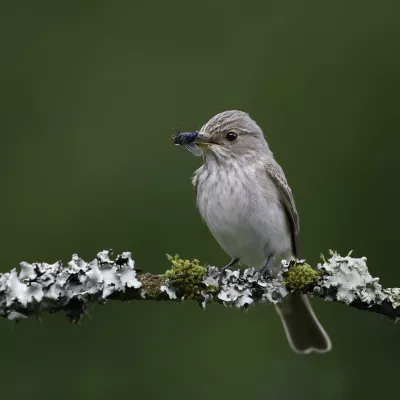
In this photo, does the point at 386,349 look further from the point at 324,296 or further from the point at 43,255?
the point at 43,255

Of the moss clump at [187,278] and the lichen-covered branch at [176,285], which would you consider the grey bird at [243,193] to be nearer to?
the lichen-covered branch at [176,285]

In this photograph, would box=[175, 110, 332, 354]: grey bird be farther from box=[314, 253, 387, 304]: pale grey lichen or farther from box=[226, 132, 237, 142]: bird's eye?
box=[314, 253, 387, 304]: pale grey lichen

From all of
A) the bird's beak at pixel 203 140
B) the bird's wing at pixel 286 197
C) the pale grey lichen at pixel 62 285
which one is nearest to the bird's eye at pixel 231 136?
the bird's beak at pixel 203 140

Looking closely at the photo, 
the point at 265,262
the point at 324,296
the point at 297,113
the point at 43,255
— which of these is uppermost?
the point at 297,113

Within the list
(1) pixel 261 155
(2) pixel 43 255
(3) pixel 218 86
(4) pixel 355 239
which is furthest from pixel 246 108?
(2) pixel 43 255

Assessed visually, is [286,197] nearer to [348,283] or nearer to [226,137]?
[226,137]

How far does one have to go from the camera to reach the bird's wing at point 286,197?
6340mm

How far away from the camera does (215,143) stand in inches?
249

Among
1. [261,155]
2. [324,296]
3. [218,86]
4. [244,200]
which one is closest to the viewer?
[324,296]

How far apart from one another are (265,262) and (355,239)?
3.63 feet

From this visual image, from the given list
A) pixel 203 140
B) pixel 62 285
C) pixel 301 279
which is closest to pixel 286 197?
pixel 203 140

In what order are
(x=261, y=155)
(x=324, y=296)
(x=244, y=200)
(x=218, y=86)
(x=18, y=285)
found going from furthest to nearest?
(x=218, y=86) → (x=261, y=155) → (x=244, y=200) → (x=324, y=296) → (x=18, y=285)

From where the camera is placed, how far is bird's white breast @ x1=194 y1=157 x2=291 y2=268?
6.05m

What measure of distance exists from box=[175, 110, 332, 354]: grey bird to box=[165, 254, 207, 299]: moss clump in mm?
1279
